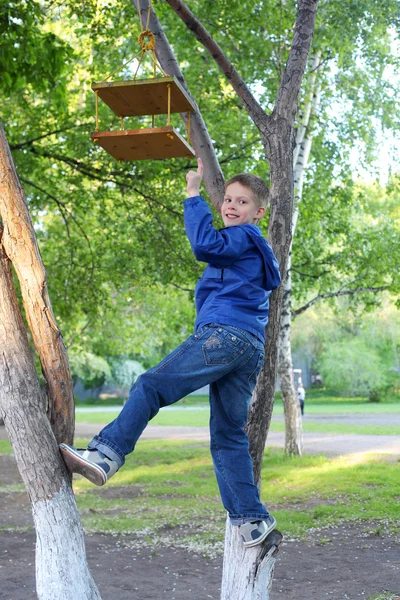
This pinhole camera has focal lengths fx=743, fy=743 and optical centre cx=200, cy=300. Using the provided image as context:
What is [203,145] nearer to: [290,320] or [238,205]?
[238,205]

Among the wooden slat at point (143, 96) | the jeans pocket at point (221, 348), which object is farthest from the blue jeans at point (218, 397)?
the wooden slat at point (143, 96)

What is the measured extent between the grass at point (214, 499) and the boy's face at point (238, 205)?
5.19 m

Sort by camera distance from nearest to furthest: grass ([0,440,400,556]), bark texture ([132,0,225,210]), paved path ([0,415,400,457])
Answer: bark texture ([132,0,225,210]) → grass ([0,440,400,556]) → paved path ([0,415,400,457])

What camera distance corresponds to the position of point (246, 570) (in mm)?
4016

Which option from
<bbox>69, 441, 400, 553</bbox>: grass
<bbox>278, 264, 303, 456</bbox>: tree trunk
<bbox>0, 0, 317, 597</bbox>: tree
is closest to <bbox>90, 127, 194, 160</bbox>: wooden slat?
<bbox>0, 0, 317, 597</bbox>: tree

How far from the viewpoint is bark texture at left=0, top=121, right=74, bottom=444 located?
3.68 meters

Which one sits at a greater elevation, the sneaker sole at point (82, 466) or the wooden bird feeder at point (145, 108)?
the wooden bird feeder at point (145, 108)

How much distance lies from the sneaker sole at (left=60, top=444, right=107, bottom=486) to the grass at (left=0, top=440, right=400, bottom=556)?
506 centimetres

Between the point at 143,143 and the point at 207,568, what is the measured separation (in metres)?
4.79

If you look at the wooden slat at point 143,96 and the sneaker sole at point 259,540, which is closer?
the sneaker sole at point 259,540

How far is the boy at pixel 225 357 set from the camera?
11.8 ft


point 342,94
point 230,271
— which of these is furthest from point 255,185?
point 342,94

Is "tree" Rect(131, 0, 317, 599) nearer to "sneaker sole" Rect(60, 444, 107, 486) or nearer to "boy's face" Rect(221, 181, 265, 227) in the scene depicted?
"boy's face" Rect(221, 181, 265, 227)

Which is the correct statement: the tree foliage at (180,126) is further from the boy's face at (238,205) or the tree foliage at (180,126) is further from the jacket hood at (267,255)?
the jacket hood at (267,255)
